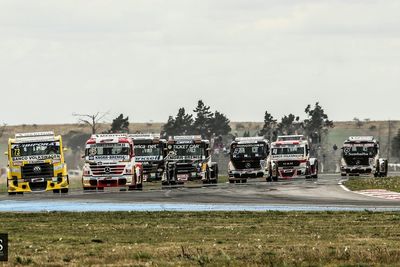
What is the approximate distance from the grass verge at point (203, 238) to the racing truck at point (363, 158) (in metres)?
46.8

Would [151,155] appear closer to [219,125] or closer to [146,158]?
[146,158]

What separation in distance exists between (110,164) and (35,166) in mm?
4222

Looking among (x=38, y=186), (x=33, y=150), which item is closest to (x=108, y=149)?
(x=33, y=150)

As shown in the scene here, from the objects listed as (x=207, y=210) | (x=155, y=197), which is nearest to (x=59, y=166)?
(x=155, y=197)

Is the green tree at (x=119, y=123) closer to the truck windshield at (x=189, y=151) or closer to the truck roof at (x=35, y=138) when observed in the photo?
the truck windshield at (x=189, y=151)

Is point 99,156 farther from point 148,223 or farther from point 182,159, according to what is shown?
point 148,223

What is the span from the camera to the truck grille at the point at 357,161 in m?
79.8

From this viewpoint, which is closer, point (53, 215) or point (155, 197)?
point (53, 215)

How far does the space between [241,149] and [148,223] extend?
40.7m

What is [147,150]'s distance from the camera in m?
66.0

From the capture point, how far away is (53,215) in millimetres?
33562

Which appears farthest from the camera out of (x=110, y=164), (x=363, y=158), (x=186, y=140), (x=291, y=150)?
(x=363, y=158)

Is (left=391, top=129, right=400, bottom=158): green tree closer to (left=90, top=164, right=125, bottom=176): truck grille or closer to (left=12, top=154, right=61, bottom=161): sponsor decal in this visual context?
(left=90, top=164, right=125, bottom=176): truck grille

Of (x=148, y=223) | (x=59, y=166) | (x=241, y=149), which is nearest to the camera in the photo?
(x=148, y=223)
